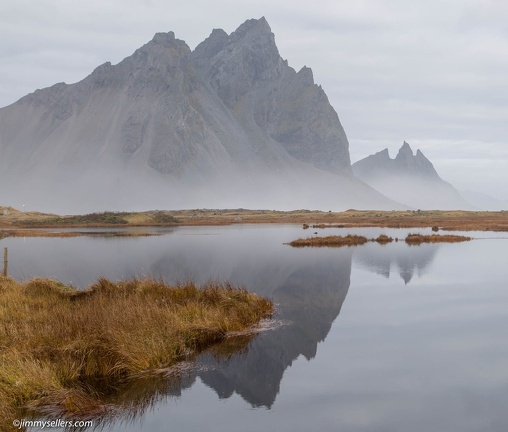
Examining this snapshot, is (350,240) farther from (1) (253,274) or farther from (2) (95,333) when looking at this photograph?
(2) (95,333)

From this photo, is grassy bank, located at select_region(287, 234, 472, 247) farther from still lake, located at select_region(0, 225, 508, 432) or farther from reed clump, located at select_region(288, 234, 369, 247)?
still lake, located at select_region(0, 225, 508, 432)

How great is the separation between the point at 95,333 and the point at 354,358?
29.8 ft

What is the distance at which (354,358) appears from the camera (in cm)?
1902

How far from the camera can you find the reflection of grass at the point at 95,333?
1419 cm

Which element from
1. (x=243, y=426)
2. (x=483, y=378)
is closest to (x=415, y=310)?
(x=483, y=378)

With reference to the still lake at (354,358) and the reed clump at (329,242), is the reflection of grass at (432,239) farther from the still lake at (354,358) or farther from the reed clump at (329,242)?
the still lake at (354,358)

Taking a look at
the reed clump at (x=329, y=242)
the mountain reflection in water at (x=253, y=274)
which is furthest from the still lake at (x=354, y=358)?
the reed clump at (x=329, y=242)

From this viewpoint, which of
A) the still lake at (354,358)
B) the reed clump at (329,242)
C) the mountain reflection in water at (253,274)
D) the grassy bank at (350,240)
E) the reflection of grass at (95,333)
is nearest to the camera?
the still lake at (354,358)

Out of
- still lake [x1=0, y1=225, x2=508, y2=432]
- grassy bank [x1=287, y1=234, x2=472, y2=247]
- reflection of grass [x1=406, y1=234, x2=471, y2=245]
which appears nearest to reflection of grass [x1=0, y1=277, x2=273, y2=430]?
still lake [x1=0, y1=225, x2=508, y2=432]

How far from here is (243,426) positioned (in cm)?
1368

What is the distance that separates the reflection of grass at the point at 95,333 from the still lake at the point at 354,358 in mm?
1405

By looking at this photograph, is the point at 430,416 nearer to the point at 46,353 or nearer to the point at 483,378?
the point at 483,378

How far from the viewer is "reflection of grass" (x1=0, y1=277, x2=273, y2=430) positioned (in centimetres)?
1419

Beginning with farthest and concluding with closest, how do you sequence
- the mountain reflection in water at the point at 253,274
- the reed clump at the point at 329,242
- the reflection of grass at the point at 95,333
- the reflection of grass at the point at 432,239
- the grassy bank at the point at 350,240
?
the reflection of grass at the point at 432,239
the grassy bank at the point at 350,240
the reed clump at the point at 329,242
the mountain reflection in water at the point at 253,274
the reflection of grass at the point at 95,333
